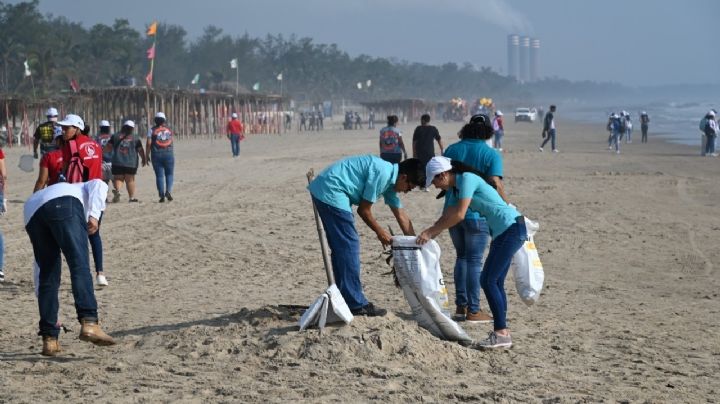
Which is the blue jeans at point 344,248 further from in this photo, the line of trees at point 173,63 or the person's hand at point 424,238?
the line of trees at point 173,63

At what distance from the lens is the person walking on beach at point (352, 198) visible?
23.0 ft

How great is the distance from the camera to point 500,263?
7031 millimetres

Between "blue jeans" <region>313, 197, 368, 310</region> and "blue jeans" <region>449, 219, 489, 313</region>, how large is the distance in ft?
3.35

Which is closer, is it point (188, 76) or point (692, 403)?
point (692, 403)

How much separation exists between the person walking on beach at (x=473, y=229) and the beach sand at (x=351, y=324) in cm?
33

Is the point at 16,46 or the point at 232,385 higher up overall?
the point at 16,46

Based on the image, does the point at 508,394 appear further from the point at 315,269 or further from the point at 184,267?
the point at 184,267

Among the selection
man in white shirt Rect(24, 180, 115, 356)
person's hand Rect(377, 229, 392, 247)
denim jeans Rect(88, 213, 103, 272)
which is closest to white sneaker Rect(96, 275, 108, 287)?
denim jeans Rect(88, 213, 103, 272)

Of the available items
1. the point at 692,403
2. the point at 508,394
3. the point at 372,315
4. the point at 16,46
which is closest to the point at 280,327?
the point at 372,315

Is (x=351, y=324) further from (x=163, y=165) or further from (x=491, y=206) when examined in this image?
(x=163, y=165)

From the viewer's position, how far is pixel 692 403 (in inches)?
233

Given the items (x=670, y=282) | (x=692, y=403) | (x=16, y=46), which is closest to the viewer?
(x=692, y=403)

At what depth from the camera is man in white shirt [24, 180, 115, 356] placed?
6688 millimetres

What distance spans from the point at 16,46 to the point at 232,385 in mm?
80025
